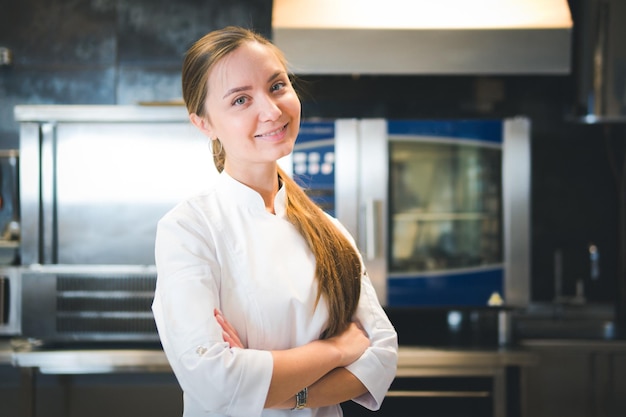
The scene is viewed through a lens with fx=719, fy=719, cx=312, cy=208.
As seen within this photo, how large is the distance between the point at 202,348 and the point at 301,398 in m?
0.21

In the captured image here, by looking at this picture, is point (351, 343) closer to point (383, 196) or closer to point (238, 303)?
point (238, 303)

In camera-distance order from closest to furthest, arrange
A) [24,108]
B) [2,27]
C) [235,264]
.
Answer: [235,264] → [24,108] → [2,27]

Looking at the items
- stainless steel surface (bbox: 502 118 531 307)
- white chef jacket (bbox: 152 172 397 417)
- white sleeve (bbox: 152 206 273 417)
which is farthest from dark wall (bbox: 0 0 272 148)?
white sleeve (bbox: 152 206 273 417)

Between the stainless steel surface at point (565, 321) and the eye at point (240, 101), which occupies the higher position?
the eye at point (240, 101)

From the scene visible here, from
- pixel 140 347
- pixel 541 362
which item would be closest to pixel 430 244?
pixel 541 362

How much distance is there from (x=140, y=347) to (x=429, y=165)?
1.43 m

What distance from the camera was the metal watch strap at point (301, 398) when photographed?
124 centimetres

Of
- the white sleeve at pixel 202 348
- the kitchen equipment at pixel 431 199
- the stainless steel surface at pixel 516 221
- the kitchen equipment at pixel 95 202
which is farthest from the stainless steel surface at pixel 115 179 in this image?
the white sleeve at pixel 202 348

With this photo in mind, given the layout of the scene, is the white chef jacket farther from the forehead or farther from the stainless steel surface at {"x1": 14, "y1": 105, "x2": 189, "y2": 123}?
the stainless steel surface at {"x1": 14, "y1": 105, "x2": 189, "y2": 123}

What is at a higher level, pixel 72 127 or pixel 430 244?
pixel 72 127

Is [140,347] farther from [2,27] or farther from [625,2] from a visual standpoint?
[625,2]

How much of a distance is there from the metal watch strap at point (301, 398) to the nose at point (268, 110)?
47cm

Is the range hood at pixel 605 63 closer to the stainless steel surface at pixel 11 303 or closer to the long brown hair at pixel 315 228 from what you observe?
the long brown hair at pixel 315 228

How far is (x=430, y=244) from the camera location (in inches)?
120
